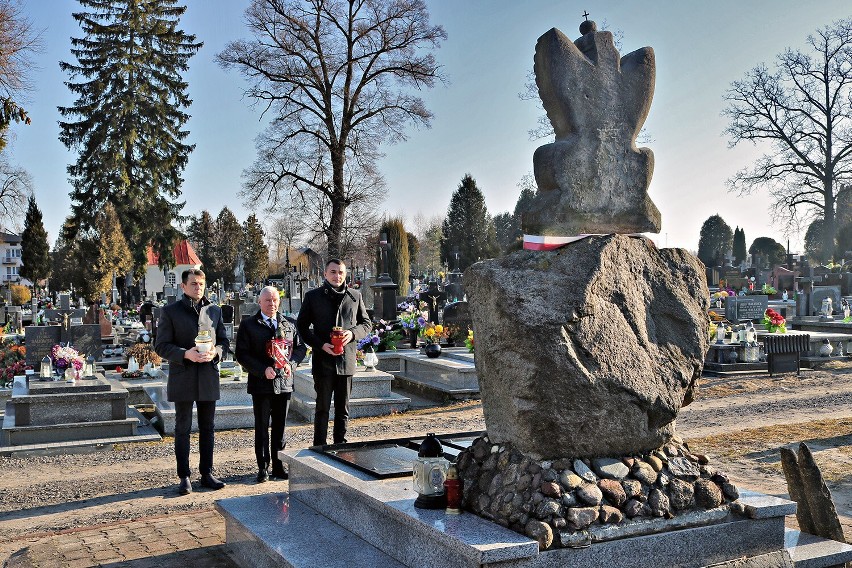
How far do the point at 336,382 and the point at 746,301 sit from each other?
56.8 ft

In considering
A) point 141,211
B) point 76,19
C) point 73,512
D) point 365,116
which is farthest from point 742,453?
point 76,19

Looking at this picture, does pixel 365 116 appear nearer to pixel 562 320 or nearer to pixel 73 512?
pixel 73 512

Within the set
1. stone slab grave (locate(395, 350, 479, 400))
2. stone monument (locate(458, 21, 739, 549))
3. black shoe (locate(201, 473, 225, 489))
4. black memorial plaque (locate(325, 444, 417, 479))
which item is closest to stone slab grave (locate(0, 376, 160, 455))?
black shoe (locate(201, 473, 225, 489))

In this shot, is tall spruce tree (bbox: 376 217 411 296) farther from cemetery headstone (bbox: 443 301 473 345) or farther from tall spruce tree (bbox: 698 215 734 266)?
tall spruce tree (bbox: 698 215 734 266)

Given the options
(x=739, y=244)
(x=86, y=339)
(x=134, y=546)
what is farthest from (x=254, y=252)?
(x=134, y=546)

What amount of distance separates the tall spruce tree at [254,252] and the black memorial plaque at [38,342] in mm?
40873

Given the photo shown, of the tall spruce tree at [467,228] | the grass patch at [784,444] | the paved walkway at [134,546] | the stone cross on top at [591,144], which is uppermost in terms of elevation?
the tall spruce tree at [467,228]

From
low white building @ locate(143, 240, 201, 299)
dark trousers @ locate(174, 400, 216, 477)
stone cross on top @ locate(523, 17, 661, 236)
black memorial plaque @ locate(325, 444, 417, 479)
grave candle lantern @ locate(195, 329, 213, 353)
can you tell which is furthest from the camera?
low white building @ locate(143, 240, 201, 299)

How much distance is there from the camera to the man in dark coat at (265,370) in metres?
7.58

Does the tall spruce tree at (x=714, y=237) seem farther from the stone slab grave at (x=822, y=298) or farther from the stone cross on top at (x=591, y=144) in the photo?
the stone cross on top at (x=591, y=144)

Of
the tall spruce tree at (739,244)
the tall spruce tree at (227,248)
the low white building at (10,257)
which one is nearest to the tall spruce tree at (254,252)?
the tall spruce tree at (227,248)

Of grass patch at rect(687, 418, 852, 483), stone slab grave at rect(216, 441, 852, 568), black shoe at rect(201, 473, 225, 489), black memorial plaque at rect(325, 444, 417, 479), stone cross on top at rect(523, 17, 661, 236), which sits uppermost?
stone cross on top at rect(523, 17, 661, 236)

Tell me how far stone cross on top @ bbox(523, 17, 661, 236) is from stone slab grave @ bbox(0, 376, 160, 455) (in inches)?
278

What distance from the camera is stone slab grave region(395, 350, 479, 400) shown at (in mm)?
13344
